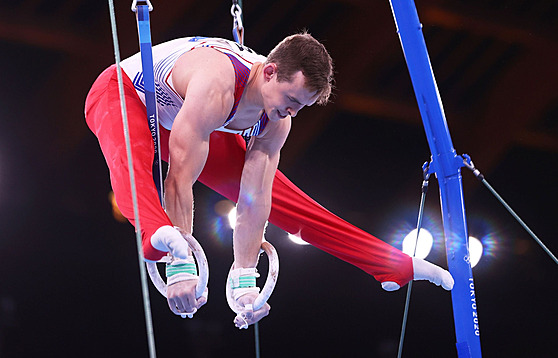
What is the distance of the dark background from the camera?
3982mm

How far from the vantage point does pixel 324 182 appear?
4504mm

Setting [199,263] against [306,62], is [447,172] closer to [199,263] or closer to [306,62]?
[306,62]

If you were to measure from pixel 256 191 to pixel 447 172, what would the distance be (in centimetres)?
80

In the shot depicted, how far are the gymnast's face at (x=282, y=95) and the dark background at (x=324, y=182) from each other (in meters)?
2.12

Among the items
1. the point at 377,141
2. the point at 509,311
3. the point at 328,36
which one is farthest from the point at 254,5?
the point at 509,311

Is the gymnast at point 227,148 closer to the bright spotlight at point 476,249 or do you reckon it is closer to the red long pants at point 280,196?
the red long pants at point 280,196

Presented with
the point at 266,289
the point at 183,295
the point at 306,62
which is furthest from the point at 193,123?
the point at 266,289

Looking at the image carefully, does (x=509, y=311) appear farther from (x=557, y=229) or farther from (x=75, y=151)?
(x=75, y=151)

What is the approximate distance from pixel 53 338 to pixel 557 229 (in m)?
3.47

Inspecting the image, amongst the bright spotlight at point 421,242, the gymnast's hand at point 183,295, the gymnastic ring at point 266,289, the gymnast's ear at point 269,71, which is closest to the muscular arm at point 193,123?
the gymnast's ear at point 269,71

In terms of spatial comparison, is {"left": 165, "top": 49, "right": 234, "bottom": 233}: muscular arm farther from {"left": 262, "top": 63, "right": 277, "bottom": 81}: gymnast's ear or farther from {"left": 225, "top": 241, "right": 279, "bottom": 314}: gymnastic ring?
{"left": 225, "top": 241, "right": 279, "bottom": 314}: gymnastic ring

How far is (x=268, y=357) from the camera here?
14.8 feet

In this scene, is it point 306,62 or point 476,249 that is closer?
point 306,62

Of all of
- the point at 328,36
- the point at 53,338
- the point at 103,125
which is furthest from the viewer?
the point at 328,36
